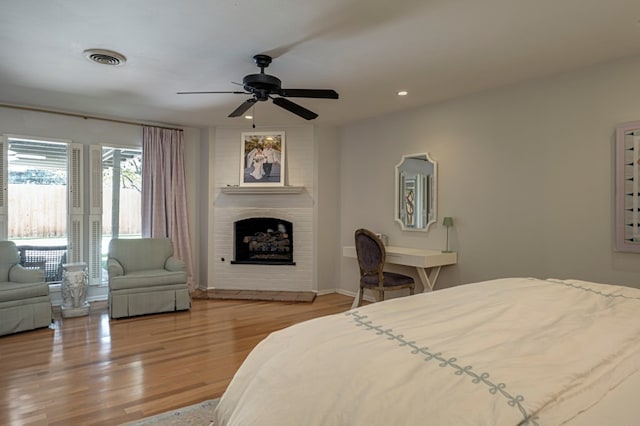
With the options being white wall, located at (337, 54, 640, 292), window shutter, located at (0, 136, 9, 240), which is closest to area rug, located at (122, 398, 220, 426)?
white wall, located at (337, 54, 640, 292)

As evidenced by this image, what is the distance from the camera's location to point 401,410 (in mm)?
861

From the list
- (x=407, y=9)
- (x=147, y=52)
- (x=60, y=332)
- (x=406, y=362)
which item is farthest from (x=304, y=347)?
(x=60, y=332)

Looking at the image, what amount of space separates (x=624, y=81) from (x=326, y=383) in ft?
11.5

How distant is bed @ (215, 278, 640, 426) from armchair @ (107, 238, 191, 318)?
351cm

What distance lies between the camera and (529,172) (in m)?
3.60

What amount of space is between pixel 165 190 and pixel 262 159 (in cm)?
144

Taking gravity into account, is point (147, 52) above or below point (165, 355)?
above

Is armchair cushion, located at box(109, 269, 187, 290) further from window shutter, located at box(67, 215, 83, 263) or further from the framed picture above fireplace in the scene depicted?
Answer: the framed picture above fireplace

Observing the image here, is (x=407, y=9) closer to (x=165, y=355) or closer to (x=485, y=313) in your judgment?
(x=485, y=313)

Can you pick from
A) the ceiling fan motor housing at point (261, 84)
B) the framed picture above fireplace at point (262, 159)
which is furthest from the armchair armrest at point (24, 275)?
the ceiling fan motor housing at point (261, 84)

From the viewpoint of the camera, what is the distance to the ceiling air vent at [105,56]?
9.78 ft

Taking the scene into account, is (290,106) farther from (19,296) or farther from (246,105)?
(19,296)

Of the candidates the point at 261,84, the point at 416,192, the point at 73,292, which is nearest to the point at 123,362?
the point at 73,292

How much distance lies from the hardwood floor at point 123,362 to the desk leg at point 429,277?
1151mm
